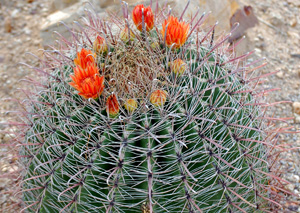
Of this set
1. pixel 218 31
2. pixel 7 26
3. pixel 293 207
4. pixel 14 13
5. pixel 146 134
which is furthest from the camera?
pixel 14 13

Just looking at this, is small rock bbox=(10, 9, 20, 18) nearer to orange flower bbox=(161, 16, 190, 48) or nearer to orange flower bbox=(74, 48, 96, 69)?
orange flower bbox=(74, 48, 96, 69)

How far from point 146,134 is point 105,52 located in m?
0.59

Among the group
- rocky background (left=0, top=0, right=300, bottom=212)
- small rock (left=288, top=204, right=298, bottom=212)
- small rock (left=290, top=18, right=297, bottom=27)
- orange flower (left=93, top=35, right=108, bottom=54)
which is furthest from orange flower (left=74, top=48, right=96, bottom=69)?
small rock (left=290, top=18, right=297, bottom=27)

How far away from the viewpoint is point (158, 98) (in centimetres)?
161

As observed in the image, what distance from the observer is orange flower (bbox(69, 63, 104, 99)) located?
1607 mm

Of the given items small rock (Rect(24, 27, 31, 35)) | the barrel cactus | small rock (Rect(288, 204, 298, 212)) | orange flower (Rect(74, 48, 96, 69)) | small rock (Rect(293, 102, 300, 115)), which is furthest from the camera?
small rock (Rect(24, 27, 31, 35))

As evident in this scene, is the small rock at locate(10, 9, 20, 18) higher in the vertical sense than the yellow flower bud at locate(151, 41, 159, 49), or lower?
lower

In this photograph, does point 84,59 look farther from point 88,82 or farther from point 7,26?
point 7,26

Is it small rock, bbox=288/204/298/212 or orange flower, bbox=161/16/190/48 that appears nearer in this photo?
orange flower, bbox=161/16/190/48

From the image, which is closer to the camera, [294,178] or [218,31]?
[294,178]

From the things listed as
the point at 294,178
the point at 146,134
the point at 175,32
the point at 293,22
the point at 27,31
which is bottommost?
the point at 294,178

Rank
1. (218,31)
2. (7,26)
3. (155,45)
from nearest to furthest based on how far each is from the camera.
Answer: (155,45) → (218,31) → (7,26)

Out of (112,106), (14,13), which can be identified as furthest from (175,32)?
(14,13)

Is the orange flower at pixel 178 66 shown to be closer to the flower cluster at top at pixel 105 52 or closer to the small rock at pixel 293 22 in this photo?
the flower cluster at top at pixel 105 52
